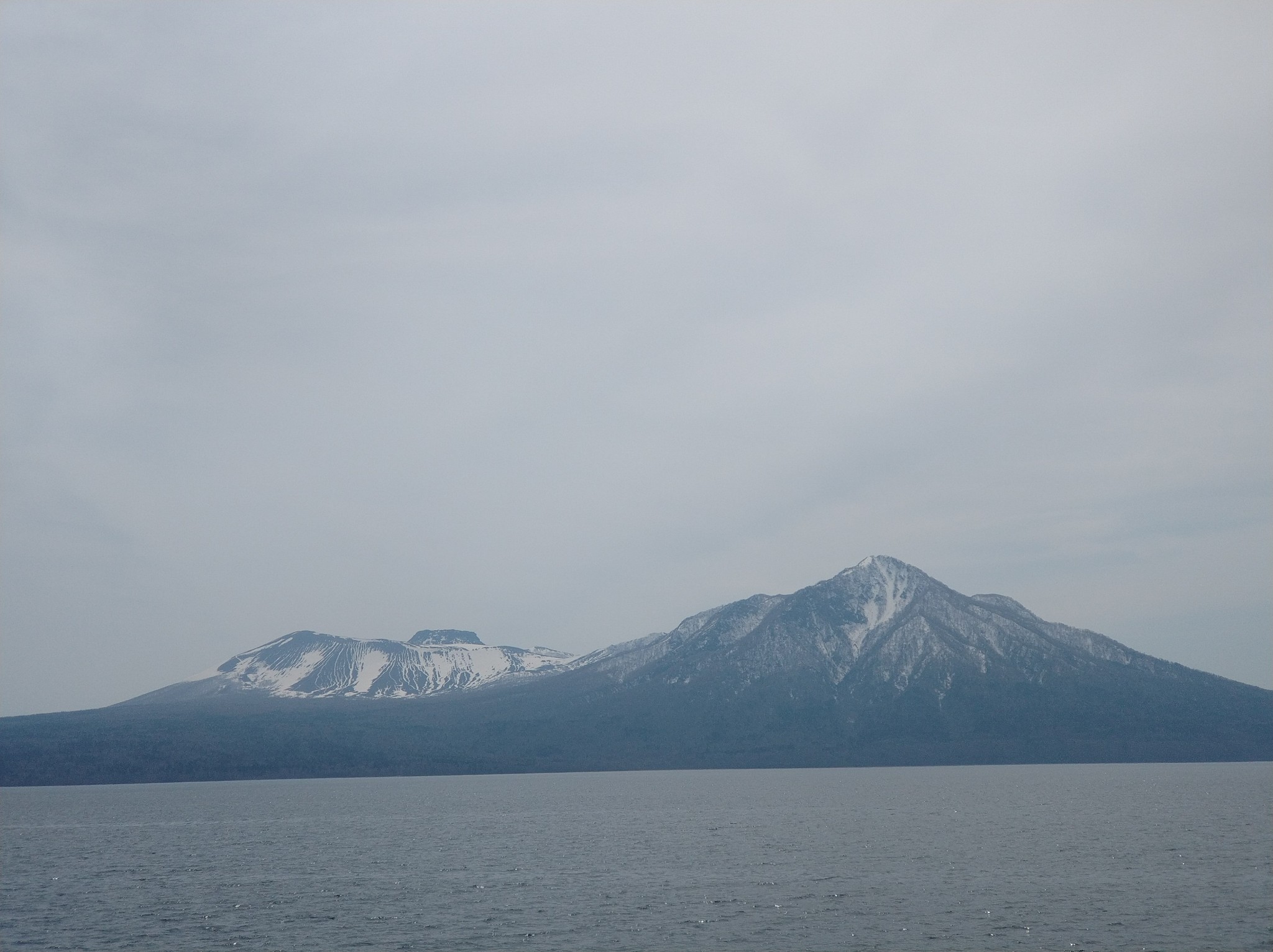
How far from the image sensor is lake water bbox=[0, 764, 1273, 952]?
69.8 metres

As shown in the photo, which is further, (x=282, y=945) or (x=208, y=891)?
(x=208, y=891)

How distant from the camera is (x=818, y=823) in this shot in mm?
152750

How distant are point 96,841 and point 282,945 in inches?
3974

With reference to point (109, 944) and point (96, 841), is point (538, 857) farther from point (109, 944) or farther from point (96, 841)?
point (96, 841)

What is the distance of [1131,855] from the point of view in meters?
107

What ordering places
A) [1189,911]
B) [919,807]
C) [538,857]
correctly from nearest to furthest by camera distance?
[1189,911], [538,857], [919,807]

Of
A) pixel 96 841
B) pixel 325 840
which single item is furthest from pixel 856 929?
pixel 96 841

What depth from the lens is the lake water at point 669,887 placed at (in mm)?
69750

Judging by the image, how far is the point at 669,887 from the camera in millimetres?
90250

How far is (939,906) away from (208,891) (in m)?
63.5

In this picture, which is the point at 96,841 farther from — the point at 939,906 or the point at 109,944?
the point at 939,906

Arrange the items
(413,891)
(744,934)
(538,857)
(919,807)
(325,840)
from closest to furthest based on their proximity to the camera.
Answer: (744,934)
(413,891)
(538,857)
(325,840)
(919,807)

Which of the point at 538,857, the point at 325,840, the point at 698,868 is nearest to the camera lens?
the point at 698,868

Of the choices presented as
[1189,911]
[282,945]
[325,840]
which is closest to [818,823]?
[325,840]
